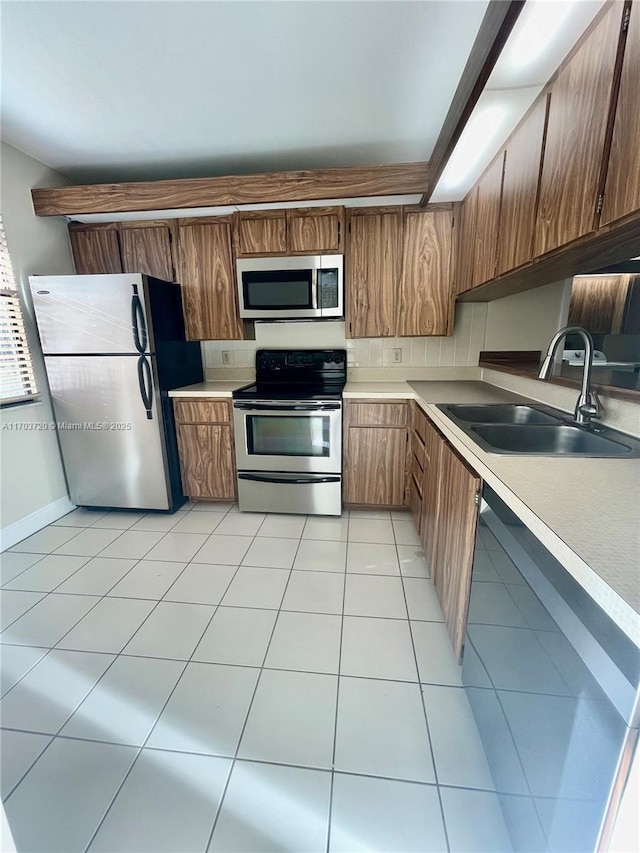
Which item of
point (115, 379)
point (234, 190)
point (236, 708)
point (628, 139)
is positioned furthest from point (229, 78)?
point (236, 708)

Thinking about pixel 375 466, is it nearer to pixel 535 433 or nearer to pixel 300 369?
pixel 300 369

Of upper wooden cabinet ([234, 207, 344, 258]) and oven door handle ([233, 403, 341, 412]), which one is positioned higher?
upper wooden cabinet ([234, 207, 344, 258])

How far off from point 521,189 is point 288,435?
1808 mm

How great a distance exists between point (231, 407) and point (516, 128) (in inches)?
84.3

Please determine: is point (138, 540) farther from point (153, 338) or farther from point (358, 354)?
point (358, 354)

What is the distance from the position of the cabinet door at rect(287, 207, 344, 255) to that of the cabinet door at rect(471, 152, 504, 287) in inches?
35.2

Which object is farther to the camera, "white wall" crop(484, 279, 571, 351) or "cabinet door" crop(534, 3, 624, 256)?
"white wall" crop(484, 279, 571, 351)

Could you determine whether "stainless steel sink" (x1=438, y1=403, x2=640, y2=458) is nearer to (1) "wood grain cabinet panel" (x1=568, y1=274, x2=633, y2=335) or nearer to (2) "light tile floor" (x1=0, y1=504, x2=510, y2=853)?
(1) "wood grain cabinet panel" (x1=568, y1=274, x2=633, y2=335)

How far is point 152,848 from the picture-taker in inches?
37.1

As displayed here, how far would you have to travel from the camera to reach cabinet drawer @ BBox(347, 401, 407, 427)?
8.06 feet

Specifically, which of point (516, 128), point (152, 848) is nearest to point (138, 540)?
point (152, 848)

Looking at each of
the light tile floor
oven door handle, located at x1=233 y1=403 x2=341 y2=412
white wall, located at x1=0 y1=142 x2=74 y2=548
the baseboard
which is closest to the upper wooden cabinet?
oven door handle, located at x1=233 y1=403 x2=341 y2=412

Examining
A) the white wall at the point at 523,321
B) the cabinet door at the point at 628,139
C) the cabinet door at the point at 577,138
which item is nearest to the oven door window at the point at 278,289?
the white wall at the point at 523,321

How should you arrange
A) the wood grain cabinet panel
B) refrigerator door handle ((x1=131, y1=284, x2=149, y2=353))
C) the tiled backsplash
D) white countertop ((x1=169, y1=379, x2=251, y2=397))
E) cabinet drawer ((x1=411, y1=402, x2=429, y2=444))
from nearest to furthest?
the wood grain cabinet panel, cabinet drawer ((x1=411, y1=402, x2=429, y2=444)), refrigerator door handle ((x1=131, y1=284, x2=149, y2=353)), white countertop ((x1=169, y1=379, x2=251, y2=397)), the tiled backsplash
